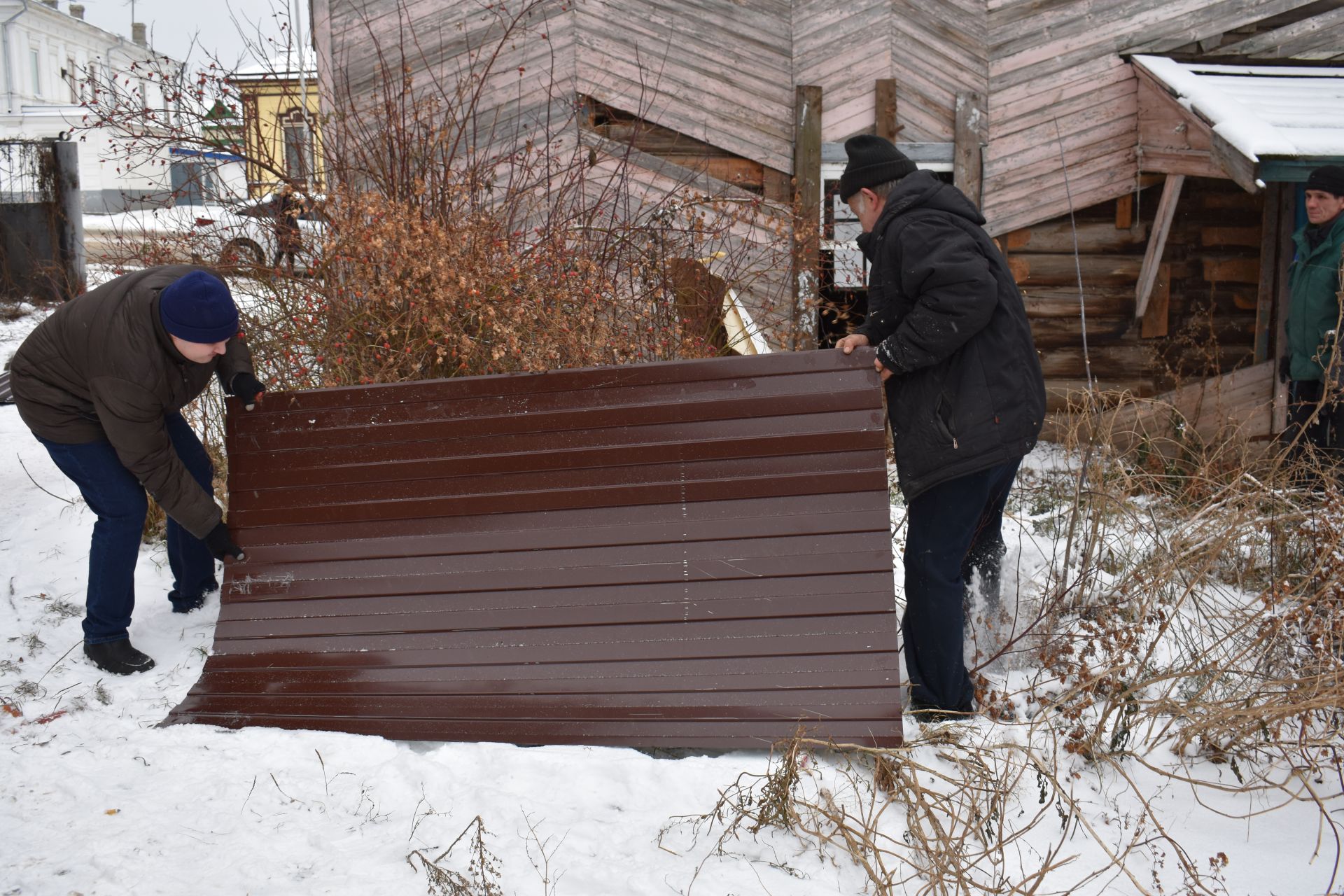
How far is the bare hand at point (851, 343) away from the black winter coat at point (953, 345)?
119mm

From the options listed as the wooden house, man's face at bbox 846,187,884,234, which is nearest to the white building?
the wooden house

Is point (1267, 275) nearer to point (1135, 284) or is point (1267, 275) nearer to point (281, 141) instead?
point (1135, 284)

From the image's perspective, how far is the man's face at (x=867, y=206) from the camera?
363cm

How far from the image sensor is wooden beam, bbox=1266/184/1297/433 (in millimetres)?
8359

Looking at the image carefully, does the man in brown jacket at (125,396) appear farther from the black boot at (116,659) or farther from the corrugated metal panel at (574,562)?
the corrugated metal panel at (574,562)

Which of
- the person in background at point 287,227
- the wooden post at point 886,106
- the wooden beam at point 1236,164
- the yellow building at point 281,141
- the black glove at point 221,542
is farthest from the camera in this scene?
the wooden post at point 886,106

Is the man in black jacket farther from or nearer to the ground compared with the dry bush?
farther from the ground

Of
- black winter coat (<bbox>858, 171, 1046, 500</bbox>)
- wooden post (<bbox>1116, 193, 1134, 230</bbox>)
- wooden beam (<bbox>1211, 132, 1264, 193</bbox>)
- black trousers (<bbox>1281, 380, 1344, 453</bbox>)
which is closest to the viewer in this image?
black winter coat (<bbox>858, 171, 1046, 500</bbox>)

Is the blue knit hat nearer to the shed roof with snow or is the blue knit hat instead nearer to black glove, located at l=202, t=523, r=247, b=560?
black glove, located at l=202, t=523, r=247, b=560

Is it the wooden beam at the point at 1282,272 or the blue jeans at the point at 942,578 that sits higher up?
the wooden beam at the point at 1282,272

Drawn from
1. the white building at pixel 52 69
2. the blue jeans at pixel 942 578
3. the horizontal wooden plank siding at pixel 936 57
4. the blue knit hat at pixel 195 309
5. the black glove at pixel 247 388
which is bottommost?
the blue jeans at pixel 942 578

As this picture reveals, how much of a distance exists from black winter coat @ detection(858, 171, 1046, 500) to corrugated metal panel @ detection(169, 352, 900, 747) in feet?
0.64

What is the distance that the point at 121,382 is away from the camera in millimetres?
3668

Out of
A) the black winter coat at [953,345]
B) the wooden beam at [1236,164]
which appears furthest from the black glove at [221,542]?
the wooden beam at [1236,164]
